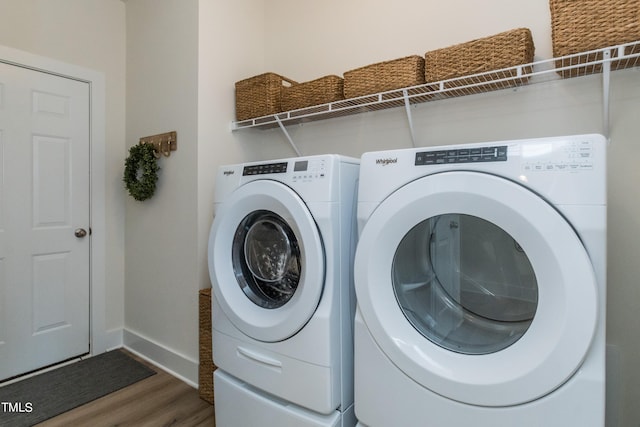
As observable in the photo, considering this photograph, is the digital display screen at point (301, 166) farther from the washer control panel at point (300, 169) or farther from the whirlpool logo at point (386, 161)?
the whirlpool logo at point (386, 161)

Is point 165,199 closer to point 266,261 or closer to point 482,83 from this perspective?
point 266,261

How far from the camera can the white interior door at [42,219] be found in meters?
1.98

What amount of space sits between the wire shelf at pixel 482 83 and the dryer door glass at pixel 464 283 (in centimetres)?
67

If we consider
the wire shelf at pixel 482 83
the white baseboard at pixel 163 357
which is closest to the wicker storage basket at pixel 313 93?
the wire shelf at pixel 482 83

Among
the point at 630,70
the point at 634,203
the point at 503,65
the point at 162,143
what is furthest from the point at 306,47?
the point at 634,203

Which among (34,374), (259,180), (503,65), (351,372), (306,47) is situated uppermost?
(306,47)

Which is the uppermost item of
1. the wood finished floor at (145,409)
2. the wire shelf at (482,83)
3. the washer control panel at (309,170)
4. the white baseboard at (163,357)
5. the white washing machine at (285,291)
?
the wire shelf at (482,83)

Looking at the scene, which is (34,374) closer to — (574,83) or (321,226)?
(321,226)

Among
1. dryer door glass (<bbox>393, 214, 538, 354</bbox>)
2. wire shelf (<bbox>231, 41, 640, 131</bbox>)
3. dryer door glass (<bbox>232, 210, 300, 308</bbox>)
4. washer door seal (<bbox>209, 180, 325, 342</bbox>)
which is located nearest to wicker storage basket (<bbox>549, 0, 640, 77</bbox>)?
wire shelf (<bbox>231, 41, 640, 131</bbox>)

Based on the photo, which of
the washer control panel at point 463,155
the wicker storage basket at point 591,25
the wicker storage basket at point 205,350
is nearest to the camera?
the washer control panel at point 463,155

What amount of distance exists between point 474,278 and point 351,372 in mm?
560

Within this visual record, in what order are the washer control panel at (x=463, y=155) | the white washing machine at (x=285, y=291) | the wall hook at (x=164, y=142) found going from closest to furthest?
the washer control panel at (x=463, y=155) → the white washing machine at (x=285, y=291) → the wall hook at (x=164, y=142)

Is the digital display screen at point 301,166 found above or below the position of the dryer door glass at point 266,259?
above

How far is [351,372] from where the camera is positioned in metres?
1.25
